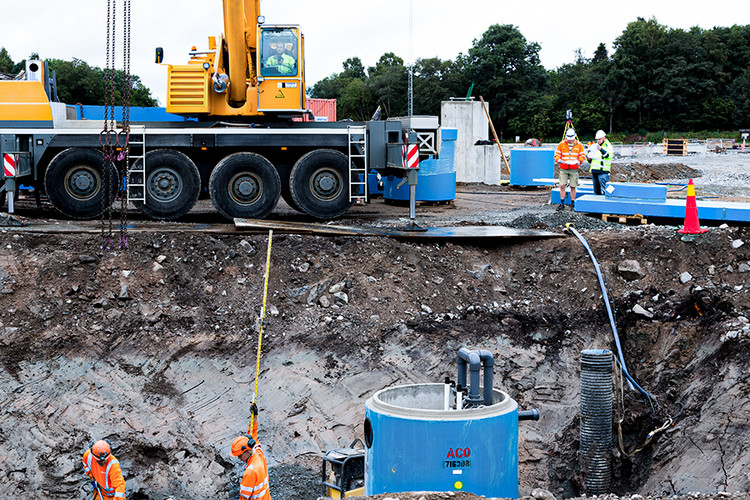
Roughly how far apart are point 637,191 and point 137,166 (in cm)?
838

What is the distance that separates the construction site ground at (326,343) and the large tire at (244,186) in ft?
2.97

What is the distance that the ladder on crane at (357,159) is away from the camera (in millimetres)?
13508

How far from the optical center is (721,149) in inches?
1831

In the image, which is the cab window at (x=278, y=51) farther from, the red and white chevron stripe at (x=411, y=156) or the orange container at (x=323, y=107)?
the orange container at (x=323, y=107)

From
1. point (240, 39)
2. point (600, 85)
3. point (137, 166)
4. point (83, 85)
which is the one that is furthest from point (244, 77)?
point (600, 85)

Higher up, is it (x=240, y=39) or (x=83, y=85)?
(x=83, y=85)

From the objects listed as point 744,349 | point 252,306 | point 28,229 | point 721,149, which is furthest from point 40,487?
point 721,149

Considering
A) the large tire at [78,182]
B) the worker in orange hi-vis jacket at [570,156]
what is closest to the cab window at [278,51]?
the large tire at [78,182]

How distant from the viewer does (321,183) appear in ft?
44.6

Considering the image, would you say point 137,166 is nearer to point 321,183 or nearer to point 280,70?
point 280,70

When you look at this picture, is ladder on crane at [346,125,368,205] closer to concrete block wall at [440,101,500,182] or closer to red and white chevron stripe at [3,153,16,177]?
red and white chevron stripe at [3,153,16,177]

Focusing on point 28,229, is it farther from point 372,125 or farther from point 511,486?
point 511,486

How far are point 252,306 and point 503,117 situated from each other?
5320cm

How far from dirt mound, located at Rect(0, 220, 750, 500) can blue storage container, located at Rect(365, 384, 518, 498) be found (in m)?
3.00
